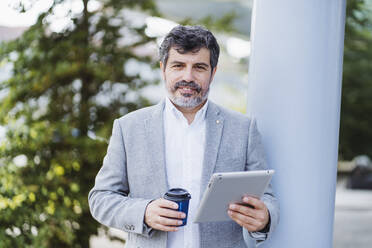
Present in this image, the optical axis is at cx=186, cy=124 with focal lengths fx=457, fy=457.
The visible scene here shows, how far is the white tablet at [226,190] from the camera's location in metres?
1.61

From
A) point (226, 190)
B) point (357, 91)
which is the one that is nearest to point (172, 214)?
point (226, 190)

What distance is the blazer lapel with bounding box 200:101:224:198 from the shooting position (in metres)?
2.00

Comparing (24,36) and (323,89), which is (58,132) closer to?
(24,36)

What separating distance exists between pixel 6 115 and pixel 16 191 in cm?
64

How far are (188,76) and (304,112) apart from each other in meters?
0.61

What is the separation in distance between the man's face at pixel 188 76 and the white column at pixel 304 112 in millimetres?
402

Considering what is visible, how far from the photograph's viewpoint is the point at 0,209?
3572 millimetres

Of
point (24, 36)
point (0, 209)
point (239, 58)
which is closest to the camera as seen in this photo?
point (0, 209)

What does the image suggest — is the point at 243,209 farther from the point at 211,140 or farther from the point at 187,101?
the point at 187,101

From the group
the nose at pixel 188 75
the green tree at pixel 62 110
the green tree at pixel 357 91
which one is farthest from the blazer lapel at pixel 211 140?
the green tree at pixel 357 91

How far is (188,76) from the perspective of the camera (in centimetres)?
197

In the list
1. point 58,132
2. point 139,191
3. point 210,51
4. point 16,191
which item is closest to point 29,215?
point 16,191

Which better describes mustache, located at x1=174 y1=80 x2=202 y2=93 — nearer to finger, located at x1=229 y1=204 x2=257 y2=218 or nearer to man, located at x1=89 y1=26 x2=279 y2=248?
man, located at x1=89 y1=26 x2=279 y2=248

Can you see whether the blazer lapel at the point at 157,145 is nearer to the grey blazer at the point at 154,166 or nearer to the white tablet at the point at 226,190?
the grey blazer at the point at 154,166
